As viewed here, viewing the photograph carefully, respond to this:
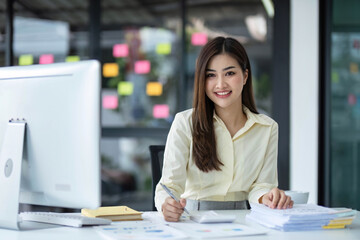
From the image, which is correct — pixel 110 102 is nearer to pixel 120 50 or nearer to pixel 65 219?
pixel 120 50

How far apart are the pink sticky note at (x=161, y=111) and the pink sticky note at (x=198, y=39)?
2.29 ft

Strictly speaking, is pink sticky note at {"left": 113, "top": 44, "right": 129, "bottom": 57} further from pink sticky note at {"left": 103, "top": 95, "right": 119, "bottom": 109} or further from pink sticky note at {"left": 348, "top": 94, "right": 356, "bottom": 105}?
pink sticky note at {"left": 348, "top": 94, "right": 356, "bottom": 105}

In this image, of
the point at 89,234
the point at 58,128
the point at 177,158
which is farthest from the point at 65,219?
the point at 177,158

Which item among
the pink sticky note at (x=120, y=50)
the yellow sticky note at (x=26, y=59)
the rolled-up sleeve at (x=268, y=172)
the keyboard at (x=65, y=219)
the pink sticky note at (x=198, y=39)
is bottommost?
the keyboard at (x=65, y=219)

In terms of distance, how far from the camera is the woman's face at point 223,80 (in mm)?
2113

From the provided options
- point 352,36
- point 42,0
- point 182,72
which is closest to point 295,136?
point 352,36

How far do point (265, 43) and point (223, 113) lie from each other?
364cm

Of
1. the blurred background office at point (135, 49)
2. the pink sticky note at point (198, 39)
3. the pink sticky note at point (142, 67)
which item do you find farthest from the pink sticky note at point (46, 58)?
the pink sticky note at point (198, 39)

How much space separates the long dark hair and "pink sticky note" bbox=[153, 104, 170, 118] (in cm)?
331

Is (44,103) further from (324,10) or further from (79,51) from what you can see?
(79,51)

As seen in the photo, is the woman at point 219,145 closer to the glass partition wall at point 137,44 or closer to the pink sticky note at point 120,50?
the glass partition wall at point 137,44

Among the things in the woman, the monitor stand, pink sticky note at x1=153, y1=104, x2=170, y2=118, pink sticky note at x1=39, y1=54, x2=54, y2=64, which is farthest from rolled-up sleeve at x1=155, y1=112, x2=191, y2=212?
pink sticky note at x1=39, y1=54, x2=54, y2=64

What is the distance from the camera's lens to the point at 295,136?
13.1ft

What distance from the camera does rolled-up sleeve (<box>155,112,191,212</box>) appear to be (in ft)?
6.68
